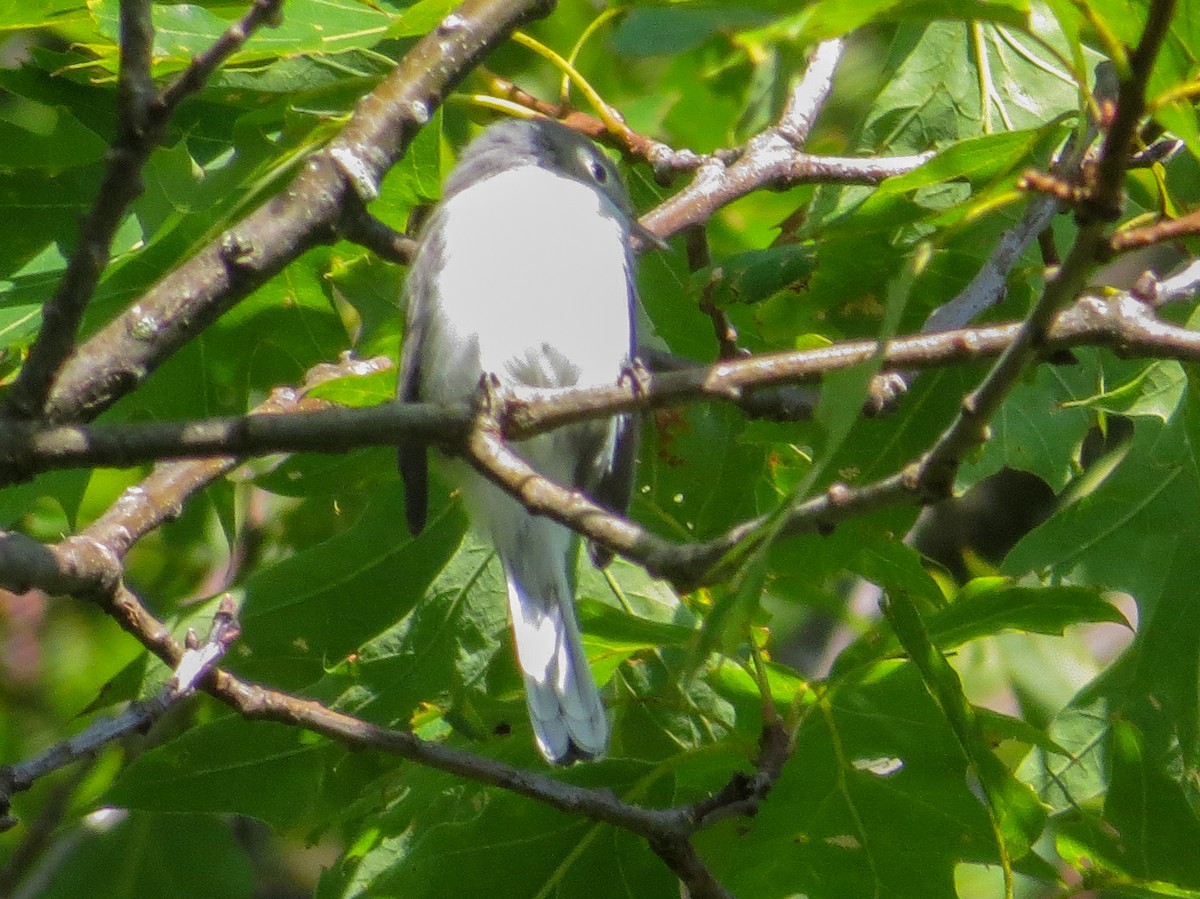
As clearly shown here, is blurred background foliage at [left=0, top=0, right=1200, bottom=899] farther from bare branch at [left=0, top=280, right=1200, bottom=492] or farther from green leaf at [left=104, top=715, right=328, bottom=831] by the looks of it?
bare branch at [left=0, top=280, right=1200, bottom=492]

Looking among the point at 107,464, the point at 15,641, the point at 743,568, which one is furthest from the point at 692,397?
the point at 15,641

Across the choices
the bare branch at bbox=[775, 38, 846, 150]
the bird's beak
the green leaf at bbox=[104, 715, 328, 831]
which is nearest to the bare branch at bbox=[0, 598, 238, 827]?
the green leaf at bbox=[104, 715, 328, 831]

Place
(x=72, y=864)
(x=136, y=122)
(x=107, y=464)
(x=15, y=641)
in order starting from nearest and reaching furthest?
(x=136, y=122)
(x=107, y=464)
(x=72, y=864)
(x=15, y=641)

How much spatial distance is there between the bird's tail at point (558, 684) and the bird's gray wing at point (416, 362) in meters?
0.25

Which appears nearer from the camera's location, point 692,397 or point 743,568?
point 743,568

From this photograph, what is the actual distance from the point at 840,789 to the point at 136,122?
1.44m

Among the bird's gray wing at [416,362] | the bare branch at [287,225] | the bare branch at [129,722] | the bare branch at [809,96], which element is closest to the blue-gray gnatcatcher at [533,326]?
the bird's gray wing at [416,362]

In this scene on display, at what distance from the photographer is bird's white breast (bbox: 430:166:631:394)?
9.06 ft

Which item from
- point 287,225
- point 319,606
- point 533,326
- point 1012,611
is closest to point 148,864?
point 319,606

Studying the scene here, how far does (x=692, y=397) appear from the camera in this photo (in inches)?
64.5

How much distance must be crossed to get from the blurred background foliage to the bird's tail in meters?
0.06

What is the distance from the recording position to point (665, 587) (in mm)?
2744

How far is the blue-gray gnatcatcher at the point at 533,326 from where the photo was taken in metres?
2.58

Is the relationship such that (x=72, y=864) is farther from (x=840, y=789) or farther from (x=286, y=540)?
(x=840, y=789)
